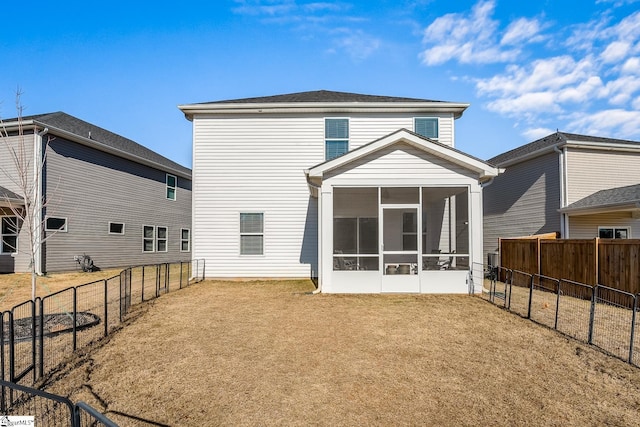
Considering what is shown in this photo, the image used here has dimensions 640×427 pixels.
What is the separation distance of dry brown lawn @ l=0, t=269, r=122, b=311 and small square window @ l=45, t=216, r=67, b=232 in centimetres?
184

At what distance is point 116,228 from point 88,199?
222 cm

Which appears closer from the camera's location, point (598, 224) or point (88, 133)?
point (598, 224)

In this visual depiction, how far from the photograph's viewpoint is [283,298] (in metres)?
9.42

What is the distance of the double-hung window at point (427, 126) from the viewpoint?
1354 centimetres

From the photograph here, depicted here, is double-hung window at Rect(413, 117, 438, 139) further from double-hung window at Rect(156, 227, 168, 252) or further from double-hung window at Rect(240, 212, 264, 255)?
double-hung window at Rect(156, 227, 168, 252)

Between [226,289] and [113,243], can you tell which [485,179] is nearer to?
[226,289]

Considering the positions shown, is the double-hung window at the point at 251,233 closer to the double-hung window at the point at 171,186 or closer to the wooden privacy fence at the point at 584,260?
the wooden privacy fence at the point at 584,260

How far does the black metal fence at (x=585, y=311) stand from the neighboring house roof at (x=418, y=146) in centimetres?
296


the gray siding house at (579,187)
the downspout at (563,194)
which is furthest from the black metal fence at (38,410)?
the downspout at (563,194)

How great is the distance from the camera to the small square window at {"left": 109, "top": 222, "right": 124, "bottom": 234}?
17136 mm

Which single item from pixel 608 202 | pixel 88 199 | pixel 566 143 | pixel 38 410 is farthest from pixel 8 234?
pixel 608 202

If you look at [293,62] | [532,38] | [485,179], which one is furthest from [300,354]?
[532,38]

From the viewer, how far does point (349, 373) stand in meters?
4.64

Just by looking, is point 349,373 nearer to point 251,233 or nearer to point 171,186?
point 251,233
